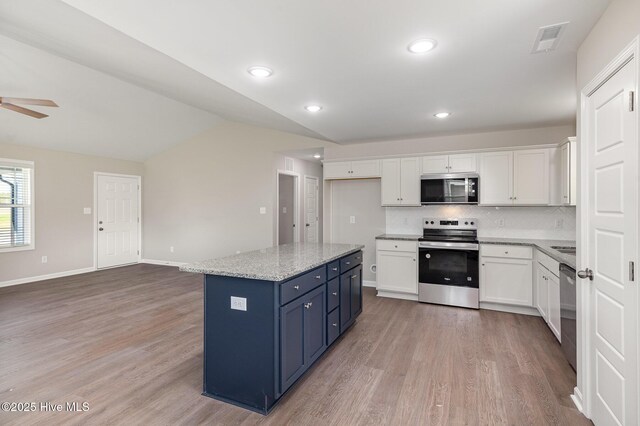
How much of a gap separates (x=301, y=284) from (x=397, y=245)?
2.54 meters

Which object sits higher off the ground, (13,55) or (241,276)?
(13,55)

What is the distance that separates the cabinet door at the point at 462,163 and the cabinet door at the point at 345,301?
2.31m

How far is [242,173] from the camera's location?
6285 millimetres

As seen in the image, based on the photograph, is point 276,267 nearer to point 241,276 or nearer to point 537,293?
point 241,276

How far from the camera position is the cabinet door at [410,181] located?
4703 mm

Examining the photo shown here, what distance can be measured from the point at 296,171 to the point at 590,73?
526 centimetres

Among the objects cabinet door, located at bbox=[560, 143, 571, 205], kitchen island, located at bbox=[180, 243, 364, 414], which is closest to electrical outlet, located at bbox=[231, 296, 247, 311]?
kitchen island, located at bbox=[180, 243, 364, 414]

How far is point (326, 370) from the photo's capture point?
8.77ft

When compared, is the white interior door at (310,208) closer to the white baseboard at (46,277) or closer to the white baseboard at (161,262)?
the white baseboard at (161,262)

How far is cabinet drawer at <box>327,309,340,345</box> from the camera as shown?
9.48 ft

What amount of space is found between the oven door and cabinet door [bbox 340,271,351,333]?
1.51 meters

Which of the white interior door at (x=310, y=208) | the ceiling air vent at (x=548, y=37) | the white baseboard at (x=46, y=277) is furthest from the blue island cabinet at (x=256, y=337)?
the white baseboard at (x=46, y=277)

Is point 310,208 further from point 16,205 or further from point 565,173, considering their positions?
point 16,205

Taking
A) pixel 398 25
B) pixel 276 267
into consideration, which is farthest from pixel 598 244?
pixel 276 267
